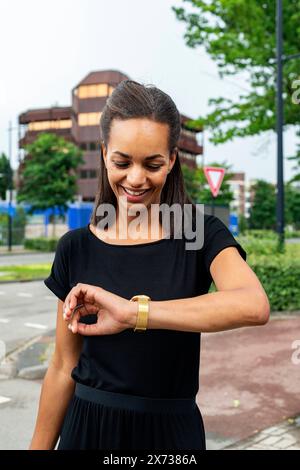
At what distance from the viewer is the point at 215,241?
1620 mm

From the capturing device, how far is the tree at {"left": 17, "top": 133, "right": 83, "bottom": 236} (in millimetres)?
36344

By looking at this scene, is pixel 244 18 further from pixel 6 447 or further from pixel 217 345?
pixel 6 447

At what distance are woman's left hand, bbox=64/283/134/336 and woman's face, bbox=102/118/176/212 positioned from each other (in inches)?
14.2

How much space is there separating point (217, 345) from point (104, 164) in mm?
6879

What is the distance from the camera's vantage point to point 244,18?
47.5 feet

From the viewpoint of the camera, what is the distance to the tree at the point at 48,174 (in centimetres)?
3634

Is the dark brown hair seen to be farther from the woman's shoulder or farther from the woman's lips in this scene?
the woman's shoulder

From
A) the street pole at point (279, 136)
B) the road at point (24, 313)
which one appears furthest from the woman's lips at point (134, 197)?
the street pole at point (279, 136)

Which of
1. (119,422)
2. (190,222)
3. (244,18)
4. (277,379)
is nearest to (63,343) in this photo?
(119,422)

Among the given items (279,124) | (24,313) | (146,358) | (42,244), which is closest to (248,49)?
(279,124)

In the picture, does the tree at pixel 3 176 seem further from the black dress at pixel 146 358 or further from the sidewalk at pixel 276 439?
the black dress at pixel 146 358

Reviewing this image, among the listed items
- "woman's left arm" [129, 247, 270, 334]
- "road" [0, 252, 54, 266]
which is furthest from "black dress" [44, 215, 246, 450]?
"road" [0, 252, 54, 266]

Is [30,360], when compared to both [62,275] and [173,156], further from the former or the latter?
[173,156]

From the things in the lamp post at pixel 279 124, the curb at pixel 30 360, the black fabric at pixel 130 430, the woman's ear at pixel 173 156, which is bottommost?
the curb at pixel 30 360
